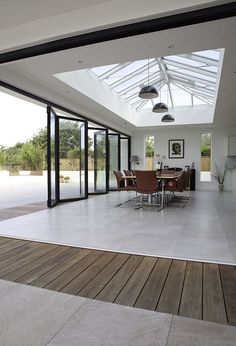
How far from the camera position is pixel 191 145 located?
1181cm

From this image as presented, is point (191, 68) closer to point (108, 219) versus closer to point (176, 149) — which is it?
point (108, 219)

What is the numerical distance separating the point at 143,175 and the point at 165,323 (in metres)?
4.53

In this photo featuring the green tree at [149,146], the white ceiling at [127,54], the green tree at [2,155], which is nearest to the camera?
the white ceiling at [127,54]

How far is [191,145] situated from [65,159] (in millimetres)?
6572

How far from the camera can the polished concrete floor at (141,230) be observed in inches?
125

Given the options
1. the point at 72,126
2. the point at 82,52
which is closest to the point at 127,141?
the point at 72,126

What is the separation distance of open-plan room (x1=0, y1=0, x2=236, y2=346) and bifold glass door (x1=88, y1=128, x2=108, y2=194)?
0.86 meters

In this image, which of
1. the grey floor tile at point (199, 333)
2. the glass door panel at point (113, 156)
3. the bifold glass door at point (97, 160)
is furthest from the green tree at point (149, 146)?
the grey floor tile at point (199, 333)

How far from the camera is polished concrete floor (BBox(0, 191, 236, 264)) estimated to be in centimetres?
318

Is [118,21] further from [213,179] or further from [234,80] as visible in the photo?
[213,179]

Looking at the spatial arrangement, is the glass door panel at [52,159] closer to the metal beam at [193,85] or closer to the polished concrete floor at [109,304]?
the polished concrete floor at [109,304]

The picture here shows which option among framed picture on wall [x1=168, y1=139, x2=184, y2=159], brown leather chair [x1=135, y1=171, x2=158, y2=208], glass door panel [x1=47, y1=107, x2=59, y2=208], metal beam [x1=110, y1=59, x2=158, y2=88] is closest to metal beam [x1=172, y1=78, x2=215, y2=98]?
metal beam [x1=110, y1=59, x2=158, y2=88]

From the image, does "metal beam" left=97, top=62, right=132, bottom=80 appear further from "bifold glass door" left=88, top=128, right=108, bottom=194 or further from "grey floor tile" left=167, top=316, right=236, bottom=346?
"grey floor tile" left=167, top=316, right=236, bottom=346

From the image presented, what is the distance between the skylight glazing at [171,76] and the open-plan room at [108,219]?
6 cm
